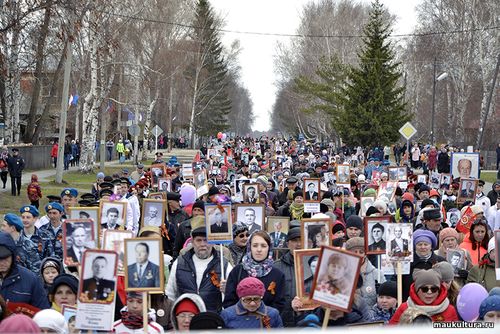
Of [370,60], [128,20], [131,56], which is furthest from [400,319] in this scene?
[131,56]

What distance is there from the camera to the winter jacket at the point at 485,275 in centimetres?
1015

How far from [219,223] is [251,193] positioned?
713 cm

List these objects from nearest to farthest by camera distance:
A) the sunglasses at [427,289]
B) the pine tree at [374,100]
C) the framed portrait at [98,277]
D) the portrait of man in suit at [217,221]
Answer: the framed portrait at [98,277], the sunglasses at [427,289], the portrait of man in suit at [217,221], the pine tree at [374,100]

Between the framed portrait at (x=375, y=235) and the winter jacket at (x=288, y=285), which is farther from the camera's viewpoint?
the framed portrait at (x=375, y=235)

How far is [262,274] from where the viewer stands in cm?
904

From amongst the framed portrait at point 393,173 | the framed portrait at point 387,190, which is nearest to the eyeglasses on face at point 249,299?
the framed portrait at point 387,190

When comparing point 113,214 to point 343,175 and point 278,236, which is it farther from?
point 343,175

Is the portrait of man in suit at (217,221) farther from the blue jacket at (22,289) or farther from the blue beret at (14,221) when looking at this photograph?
the blue jacket at (22,289)

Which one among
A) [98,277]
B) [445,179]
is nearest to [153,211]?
[98,277]

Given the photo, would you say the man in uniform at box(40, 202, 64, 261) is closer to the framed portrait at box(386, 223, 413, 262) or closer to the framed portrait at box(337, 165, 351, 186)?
the framed portrait at box(386, 223, 413, 262)

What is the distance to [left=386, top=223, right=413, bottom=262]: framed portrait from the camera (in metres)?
9.85

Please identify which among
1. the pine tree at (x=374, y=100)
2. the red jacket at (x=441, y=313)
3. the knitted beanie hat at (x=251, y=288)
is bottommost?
the red jacket at (x=441, y=313)

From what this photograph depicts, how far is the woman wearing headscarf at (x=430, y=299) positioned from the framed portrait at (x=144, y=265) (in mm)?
1761

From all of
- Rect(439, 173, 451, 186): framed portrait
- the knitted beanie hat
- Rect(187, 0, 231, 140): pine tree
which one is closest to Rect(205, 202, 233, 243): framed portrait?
the knitted beanie hat
